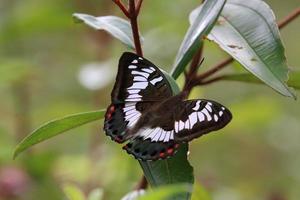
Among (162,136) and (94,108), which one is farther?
(94,108)

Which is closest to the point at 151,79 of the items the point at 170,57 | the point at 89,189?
the point at 89,189

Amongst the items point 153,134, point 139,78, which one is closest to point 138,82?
point 139,78

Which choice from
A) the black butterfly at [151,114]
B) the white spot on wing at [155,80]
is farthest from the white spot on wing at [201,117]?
the white spot on wing at [155,80]

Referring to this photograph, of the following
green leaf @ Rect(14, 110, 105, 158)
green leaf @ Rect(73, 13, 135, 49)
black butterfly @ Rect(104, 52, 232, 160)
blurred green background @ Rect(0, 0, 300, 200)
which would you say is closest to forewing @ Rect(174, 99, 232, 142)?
black butterfly @ Rect(104, 52, 232, 160)

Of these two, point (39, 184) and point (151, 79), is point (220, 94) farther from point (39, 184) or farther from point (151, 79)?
point (151, 79)

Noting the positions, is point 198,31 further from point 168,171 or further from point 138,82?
point 168,171

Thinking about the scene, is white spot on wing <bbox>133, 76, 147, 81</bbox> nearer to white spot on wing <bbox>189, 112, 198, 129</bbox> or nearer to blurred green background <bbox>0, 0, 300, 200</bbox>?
white spot on wing <bbox>189, 112, 198, 129</bbox>
